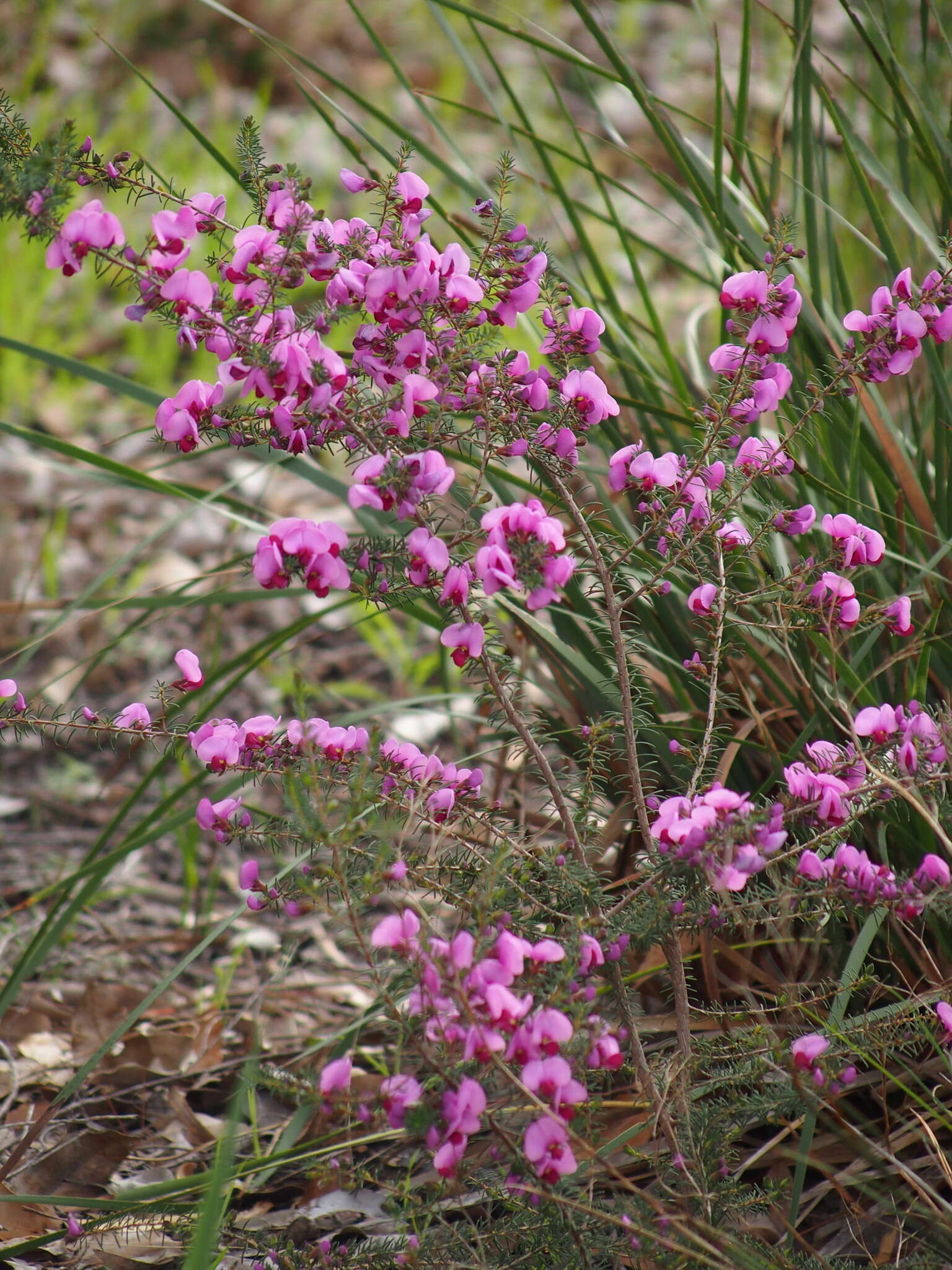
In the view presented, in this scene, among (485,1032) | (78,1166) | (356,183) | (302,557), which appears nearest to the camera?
(485,1032)

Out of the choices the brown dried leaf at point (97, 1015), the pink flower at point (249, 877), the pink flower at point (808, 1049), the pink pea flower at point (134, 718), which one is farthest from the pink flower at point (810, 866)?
the brown dried leaf at point (97, 1015)

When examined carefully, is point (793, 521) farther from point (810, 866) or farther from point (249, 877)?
point (249, 877)

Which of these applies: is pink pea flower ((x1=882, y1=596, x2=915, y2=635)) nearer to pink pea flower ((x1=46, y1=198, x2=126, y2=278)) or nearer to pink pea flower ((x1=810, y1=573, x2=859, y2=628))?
pink pea flower ((x1=810, y1=573, x2=859, y2=628))

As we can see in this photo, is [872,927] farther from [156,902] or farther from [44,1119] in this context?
[156,902]

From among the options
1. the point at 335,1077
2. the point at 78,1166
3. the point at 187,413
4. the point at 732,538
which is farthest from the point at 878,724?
the point at 78,1166

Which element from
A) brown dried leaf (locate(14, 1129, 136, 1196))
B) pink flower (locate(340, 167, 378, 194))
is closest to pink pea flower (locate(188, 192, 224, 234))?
pink flower (locate(340, 167, 378, 194))
